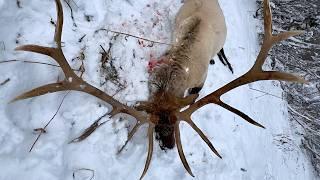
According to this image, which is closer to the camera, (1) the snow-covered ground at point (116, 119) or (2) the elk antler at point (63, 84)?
(2) the elk antler at point (63, 84)

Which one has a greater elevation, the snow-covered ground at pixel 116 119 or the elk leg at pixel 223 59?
the elk leg at pixel 223 59

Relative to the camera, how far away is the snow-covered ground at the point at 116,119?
13.2 ft

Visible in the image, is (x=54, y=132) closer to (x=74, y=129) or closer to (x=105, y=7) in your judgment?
(x=74, y=129)

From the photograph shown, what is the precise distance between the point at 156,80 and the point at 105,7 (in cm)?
141

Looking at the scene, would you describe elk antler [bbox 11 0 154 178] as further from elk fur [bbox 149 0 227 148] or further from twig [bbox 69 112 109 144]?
Result: elk fur [bbox 149 0 227 148]

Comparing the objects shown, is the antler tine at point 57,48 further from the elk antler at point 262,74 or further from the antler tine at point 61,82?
the elk antler at point 262,74

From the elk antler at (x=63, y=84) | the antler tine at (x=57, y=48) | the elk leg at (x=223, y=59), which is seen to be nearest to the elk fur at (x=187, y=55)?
the elk antler at (x=63, y=84)

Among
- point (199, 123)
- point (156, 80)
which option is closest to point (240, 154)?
point (199, 123)

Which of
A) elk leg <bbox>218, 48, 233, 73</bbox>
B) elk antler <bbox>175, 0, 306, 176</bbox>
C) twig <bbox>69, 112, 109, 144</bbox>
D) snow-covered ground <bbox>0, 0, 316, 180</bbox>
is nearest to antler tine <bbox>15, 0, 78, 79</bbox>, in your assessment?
snow-covered ground <bbox>0, 0, 316, 180</bbox>

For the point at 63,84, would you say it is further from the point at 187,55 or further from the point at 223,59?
the point at 223,59

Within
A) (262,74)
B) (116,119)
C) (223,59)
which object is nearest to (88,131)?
(116,119)

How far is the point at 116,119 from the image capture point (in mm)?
4691

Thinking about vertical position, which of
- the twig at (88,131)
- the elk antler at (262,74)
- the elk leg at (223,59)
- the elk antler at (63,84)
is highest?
the elk leg at (223,59)

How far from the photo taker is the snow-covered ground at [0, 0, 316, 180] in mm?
4031
